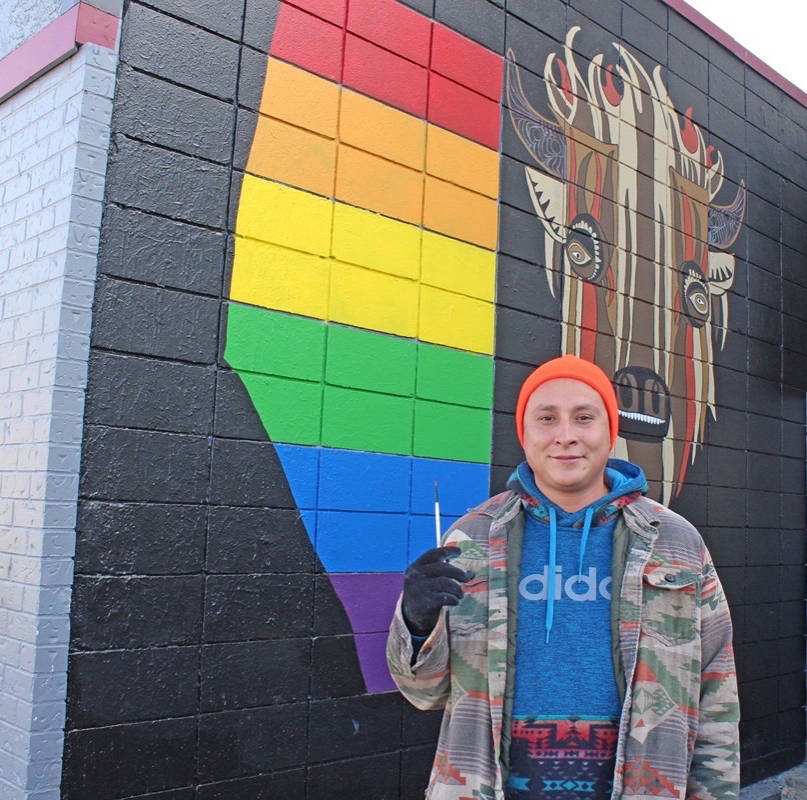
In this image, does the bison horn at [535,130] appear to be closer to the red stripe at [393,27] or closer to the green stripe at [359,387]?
the red stripe at [393,27]

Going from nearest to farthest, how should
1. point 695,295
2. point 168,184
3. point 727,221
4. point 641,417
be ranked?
1. point 168,184
2. point 641,417
3. point 695,295
4. point 727,221

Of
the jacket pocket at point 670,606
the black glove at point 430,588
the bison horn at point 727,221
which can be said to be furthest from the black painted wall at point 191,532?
the bison horn at point 727,221

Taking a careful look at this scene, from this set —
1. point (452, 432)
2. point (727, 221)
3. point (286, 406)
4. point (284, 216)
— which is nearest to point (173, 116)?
point (284, 216)

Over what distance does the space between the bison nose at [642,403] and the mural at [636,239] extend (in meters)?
0.01

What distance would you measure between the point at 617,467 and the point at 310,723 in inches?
83.3

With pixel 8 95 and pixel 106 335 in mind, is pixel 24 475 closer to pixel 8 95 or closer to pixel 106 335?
pixel 106 335

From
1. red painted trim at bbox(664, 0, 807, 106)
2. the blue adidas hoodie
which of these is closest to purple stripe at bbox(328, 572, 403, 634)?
the blue adidas hoodie

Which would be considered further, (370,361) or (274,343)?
(370,361)

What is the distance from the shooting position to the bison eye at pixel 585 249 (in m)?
5.56

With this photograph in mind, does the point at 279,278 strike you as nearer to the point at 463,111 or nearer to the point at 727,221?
the point at 463,111

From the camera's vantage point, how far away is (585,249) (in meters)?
5.66

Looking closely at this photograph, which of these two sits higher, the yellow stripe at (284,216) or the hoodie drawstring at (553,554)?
the yellow stripe at (284,216)

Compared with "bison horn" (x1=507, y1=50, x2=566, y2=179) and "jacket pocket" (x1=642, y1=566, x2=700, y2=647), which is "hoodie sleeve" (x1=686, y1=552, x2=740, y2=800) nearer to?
"jacket pocket" (x1=642, y1=566, x2=700, y2=647)

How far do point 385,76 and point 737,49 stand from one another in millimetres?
3894
